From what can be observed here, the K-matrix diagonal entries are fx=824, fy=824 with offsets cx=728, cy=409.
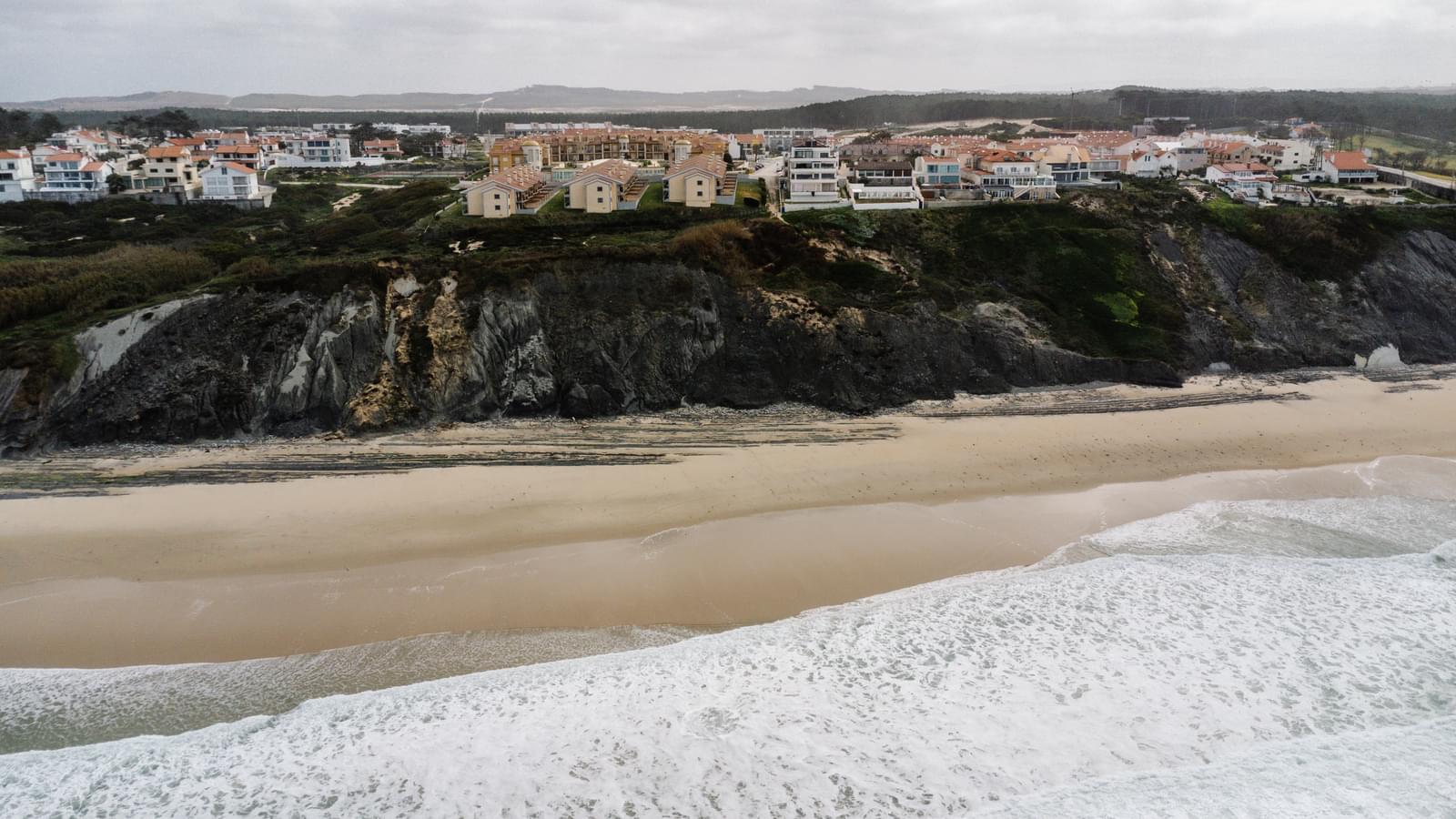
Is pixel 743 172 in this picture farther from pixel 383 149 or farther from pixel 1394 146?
pixel 1394 146

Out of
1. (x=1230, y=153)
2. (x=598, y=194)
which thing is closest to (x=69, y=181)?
(x=598, y=194)

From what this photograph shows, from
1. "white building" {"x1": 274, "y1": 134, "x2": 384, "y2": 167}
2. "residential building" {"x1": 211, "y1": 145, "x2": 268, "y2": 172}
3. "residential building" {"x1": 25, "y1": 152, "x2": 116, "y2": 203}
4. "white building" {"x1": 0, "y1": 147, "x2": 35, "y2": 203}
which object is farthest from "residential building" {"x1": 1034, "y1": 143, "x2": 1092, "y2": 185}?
"white building" {"x1": 0, "y1": 147, "x2": 35, "y2": 203}

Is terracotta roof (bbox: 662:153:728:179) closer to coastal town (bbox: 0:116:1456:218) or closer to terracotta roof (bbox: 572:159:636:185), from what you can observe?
coastal town (bbox: 0:116:1456:218)

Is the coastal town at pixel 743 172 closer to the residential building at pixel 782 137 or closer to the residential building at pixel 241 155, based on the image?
the residential building at pixel 241 155

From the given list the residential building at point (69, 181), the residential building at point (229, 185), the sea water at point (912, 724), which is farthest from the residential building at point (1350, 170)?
the residential building at point (69, 181)

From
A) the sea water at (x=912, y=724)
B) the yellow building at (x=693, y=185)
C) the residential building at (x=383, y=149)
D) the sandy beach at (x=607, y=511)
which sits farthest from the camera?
the residential building at (x=383, y=149)

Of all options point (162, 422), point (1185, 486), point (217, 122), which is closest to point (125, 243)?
point (162, 422)

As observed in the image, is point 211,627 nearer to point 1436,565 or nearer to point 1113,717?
point 1113,717

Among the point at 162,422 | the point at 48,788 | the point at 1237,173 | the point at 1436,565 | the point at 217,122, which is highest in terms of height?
the point at 217,122
